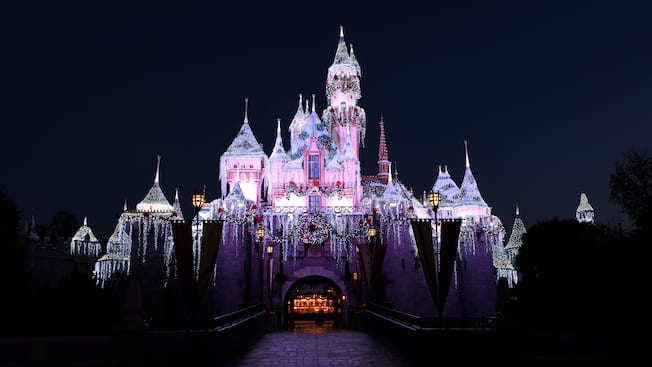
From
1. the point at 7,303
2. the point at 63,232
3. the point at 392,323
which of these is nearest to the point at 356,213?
the point at 392,323

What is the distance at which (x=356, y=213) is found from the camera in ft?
113

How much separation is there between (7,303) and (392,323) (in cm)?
1085

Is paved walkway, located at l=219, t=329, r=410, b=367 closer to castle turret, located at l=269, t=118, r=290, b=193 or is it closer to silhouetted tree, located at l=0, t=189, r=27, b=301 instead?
silhouetted tree, located at l=0, t=189, r=27, b=301

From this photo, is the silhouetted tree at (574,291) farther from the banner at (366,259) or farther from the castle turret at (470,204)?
the castle turret at (470,204)

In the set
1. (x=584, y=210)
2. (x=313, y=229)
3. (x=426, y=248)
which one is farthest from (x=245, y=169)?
(x=584, y=210)

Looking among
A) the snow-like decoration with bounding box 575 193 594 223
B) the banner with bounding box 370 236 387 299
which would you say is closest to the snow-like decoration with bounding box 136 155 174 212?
the banner with bounding box 370 236 387 299

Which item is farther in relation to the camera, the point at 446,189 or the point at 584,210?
the point at 584,210

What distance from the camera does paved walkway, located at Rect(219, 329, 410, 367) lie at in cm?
1306

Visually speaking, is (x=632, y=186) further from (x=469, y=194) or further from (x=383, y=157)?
(x=383, y=157)

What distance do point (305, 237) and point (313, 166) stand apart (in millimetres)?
6459

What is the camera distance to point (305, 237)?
32.5 m

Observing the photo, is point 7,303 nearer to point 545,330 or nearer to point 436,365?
point 436,365

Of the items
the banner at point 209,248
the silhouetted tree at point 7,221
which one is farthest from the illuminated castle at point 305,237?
the banner at point 209,248

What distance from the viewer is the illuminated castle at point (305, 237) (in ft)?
108
